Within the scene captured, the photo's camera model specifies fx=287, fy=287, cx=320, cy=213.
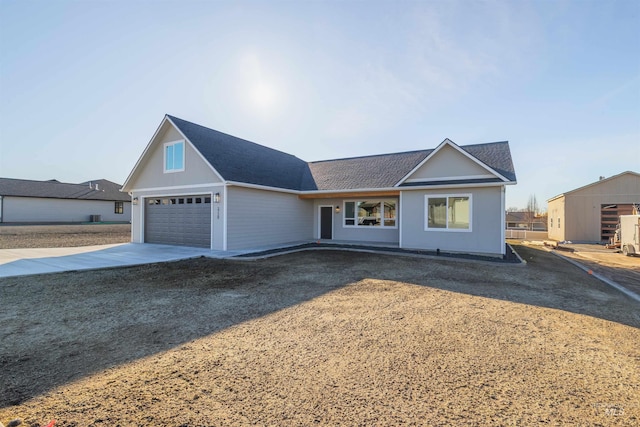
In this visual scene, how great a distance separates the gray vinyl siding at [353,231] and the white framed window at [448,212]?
8.32ft

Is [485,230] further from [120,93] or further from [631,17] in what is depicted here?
[120,93]

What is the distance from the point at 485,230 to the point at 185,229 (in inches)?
509

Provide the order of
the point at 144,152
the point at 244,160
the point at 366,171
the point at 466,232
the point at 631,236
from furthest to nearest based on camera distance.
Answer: the point at 366,171 → the point at 631,236 → the point at 244,160 → the point at 144,152 → the point at 466,232

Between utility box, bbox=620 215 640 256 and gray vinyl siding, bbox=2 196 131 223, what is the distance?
45.3m

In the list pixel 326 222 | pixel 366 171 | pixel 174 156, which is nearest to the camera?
pixel 174 156

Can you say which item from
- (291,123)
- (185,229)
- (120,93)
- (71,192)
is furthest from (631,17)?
(71,192)

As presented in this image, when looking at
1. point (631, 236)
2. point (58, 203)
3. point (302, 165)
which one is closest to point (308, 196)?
point (302, 165)

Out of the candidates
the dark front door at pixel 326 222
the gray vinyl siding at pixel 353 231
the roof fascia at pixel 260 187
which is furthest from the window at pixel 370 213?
the roof fascia at pixel 260 187

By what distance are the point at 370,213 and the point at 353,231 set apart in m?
1.37

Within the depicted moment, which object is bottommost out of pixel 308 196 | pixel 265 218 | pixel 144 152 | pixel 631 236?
pixel 631 236

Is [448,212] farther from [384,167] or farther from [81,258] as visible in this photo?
[81,258]

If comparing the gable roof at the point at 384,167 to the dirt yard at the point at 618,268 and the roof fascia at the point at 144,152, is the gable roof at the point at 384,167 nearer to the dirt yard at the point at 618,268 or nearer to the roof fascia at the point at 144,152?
the dirt yard at the point at 618,268

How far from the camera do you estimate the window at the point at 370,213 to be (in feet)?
48.7

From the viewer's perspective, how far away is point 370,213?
15.4 metres
